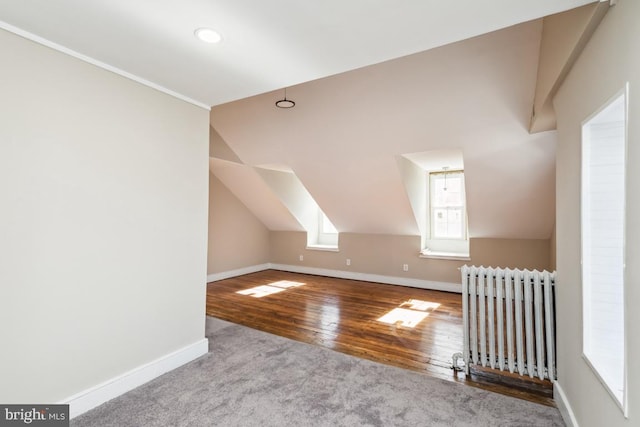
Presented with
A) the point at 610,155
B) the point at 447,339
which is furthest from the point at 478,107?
the point at 447,339

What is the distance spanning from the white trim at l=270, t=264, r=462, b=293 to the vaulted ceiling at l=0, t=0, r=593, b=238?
88 cm

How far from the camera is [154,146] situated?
2.48m

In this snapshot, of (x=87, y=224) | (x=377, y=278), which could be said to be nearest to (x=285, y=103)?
(x=87, y=224)

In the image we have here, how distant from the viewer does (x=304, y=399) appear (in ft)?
7.19

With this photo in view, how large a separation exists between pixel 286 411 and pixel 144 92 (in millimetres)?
2539

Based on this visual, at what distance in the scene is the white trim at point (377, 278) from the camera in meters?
5.29

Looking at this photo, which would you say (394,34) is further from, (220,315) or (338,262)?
(338,262)

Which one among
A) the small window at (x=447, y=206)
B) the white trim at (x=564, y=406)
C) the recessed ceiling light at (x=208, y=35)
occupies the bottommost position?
the white trim at (x=564, y=406)

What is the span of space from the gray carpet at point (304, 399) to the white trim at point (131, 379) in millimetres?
48

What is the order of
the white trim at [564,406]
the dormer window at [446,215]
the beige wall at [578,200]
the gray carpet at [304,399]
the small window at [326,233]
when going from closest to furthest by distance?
the beige wall at [578,200] < the white trim at [564,406] < the gray carpet at [304,399] < the dormer window at [446,215] < the small window at [326,233]

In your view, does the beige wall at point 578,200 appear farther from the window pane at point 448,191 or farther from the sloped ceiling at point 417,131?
the window pane at point 448,191

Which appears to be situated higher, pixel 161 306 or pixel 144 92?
pixel 144 92

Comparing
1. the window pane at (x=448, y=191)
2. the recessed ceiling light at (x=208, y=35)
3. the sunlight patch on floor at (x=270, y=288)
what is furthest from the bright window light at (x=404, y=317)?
the recessed ceiling light at (x=208, y=35)

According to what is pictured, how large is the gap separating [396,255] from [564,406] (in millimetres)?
3859
